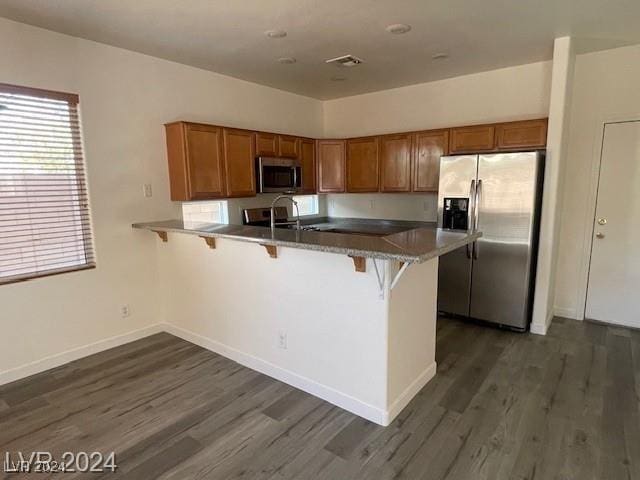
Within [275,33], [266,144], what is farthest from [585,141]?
[266,144]

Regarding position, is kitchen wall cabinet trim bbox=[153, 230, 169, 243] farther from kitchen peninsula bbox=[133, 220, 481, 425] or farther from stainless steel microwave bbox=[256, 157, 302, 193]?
stainless steel microwave bbox=[256, 157, 302, 193]

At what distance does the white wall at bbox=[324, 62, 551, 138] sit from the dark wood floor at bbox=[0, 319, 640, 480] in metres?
2.60

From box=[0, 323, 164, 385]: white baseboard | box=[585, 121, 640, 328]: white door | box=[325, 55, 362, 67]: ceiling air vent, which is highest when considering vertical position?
box=[325, 55, 362, 67]: ceiling air vent

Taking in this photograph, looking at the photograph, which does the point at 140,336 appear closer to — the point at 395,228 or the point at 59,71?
the point at 59,71

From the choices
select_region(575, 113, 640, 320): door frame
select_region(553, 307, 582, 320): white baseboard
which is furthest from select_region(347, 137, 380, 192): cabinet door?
select_region(553, 307, 582, 320): white baseboard

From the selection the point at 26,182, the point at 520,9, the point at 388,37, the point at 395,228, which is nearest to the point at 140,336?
the point at 26,182

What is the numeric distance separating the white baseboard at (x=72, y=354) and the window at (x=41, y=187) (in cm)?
72

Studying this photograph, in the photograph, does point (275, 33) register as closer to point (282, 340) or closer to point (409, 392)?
point (282, 340)

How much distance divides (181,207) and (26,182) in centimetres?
133

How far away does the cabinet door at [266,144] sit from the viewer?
13.8 feet

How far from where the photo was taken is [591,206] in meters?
3.86

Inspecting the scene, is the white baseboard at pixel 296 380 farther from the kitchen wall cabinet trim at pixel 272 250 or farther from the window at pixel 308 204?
the window at pixel 308 204

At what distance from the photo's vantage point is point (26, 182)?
9.57 feet

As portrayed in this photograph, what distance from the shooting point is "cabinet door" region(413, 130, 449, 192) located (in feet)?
14.0
